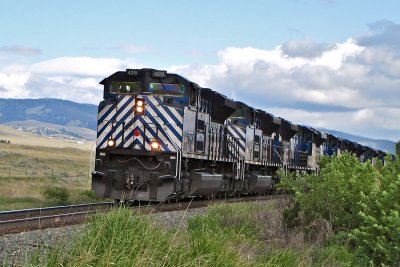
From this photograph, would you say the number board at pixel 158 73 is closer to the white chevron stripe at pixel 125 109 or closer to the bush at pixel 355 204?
the white chevron stripe at pixel 125 109

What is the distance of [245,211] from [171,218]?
68.2 inches

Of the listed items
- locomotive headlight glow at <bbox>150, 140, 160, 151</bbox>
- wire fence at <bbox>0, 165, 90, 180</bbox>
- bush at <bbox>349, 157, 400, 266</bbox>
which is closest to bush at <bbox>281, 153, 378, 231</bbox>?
bush at <bbox>349, 157, 400, 266</bbox>

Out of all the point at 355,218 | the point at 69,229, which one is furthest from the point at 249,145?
the point at 69,229

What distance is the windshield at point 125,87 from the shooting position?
18891mm

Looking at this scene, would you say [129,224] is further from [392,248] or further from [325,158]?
[325,158]

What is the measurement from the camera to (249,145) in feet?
82.7

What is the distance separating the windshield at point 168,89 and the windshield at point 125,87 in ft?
1.36

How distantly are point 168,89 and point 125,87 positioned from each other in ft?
4.47

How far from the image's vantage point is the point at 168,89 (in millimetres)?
18750

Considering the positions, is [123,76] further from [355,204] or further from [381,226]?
[381,226]

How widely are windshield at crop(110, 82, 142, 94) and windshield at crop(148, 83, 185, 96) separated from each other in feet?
1.36

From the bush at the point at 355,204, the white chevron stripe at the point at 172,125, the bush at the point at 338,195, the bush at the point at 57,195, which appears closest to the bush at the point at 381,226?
the bush at the point at 355,204

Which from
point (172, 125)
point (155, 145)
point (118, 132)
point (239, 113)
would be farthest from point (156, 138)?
point (239, 113)

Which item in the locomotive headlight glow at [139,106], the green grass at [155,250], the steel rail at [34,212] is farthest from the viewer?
the locomotive headlight glow at [139,106]
